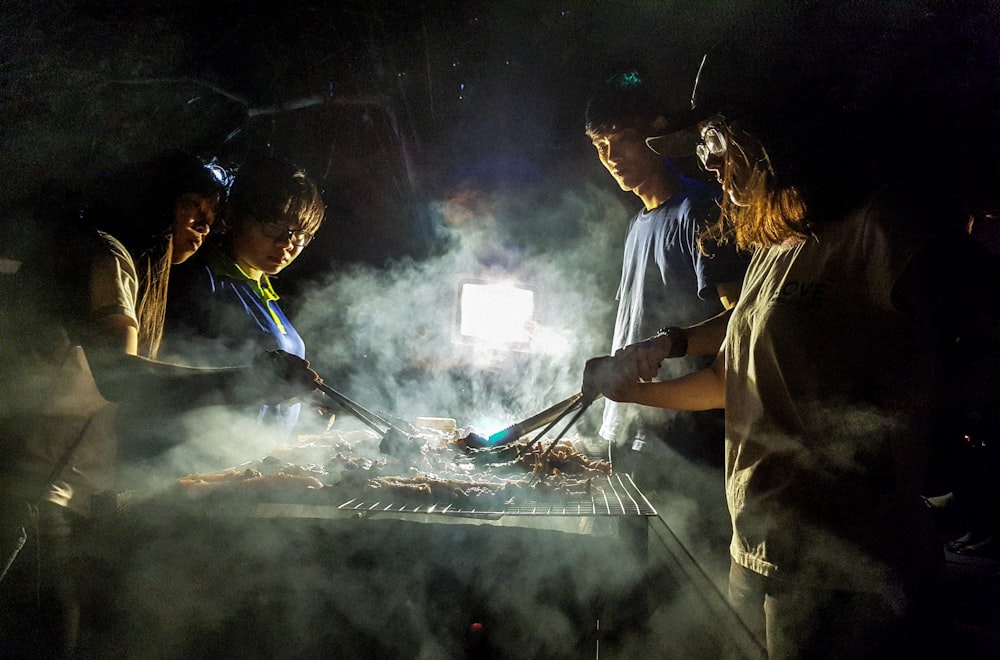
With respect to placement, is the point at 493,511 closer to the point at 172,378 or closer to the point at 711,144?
the point at 172,378

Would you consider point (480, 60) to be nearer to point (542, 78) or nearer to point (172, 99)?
point (542, 78)

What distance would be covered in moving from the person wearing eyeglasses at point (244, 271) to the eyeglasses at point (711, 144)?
2.60m

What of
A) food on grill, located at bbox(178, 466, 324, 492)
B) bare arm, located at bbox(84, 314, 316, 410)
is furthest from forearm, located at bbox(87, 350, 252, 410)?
food on grill, located at bbox(178, 466, 324, 492)

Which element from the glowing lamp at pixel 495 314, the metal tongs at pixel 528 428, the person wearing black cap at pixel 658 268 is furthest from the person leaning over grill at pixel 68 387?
the glowing lamp at pixel 495 314

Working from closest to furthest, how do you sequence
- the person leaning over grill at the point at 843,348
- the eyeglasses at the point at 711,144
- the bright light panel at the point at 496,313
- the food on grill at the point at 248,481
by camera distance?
the person leaning over grill at the point at 843,348 < the eyeglasses at the point at 711,144 < the food on grill at the point at 248,481 < the bright light panel at the point at 496,313

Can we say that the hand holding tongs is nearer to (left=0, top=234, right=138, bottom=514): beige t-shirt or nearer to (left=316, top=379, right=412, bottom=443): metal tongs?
(left=316, top=379, right=412, bottom=443): metal tongs

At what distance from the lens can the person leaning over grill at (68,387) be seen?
2.13 m

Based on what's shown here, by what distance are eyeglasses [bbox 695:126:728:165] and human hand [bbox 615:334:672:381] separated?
0.93m

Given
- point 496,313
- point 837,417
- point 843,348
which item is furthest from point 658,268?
point 496,313

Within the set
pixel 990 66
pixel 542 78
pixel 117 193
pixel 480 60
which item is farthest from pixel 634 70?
pixel 117 193

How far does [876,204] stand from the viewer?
150 centimetres

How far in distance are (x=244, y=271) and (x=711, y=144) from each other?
3.15 meters

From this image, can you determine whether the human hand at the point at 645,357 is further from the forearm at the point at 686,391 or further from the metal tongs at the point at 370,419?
the metal tongs at the point at 370,419

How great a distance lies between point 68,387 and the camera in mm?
2354
